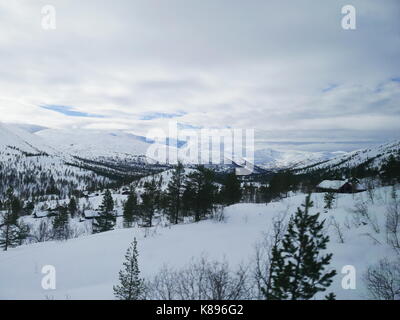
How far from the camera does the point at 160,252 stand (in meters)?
19.8

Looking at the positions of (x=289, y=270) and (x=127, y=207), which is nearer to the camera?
(x=289, y=270)

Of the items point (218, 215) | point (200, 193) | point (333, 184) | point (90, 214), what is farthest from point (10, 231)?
point (333, 184)

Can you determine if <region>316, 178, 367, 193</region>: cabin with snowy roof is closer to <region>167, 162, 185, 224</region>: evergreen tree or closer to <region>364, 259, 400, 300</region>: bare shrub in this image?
<region>167, 162, 185, 224</region>: evergreen tree

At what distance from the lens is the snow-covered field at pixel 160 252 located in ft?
47.6

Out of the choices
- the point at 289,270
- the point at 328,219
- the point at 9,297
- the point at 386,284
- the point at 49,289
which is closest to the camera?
the point at 289,270

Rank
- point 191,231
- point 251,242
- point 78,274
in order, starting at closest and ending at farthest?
1. point 78,274
2. point 251,242
3. point 191,231

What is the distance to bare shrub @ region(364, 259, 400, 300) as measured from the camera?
32.6 ft

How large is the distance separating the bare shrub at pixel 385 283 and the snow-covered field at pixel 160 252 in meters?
0.54

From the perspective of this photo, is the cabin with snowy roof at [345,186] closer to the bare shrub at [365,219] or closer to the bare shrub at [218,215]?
the bare shrub at [365,219]

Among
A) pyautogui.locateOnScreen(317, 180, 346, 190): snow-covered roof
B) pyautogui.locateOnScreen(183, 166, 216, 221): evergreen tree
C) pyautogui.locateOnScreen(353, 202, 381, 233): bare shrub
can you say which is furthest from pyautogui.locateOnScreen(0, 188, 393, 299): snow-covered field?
pyautogui.locateOnScreen(317, 180, 346, 190): snow-covered roof

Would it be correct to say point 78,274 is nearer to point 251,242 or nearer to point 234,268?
point 234,268

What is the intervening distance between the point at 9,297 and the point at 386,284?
2274 centimetres
